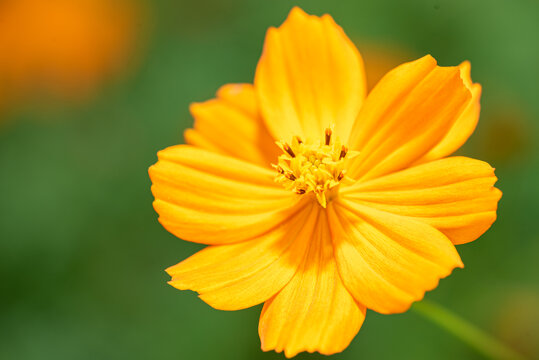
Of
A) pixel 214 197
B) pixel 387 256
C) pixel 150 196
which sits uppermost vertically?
pixel 214 197

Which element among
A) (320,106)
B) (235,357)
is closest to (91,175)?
(235,357)

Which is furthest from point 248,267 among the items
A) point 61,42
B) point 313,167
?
point 61,42

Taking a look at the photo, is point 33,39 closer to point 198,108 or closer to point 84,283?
point 84,283

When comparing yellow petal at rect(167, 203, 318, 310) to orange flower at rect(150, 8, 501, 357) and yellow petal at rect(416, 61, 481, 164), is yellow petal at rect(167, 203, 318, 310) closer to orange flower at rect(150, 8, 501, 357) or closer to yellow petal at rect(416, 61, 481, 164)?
orange flower at rect(150, 8, 501, 357)

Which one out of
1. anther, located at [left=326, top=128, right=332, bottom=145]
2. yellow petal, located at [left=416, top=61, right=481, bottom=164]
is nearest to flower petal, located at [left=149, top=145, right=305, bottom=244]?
anther, located at [left=326, top=128, right=332, bottom=145]

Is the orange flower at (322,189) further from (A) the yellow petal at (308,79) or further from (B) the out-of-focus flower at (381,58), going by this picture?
(B) the out-of-focus flower at (381,58)

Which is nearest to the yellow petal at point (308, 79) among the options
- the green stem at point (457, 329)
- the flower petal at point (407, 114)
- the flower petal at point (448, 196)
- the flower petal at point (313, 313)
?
the flower petal at point (407, 114)

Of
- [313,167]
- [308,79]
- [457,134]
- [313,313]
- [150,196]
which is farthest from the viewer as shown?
[150,196]

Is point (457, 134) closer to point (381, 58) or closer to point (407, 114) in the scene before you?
point (407, 114)

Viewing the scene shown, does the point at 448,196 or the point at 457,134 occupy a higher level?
the point at 457,134
